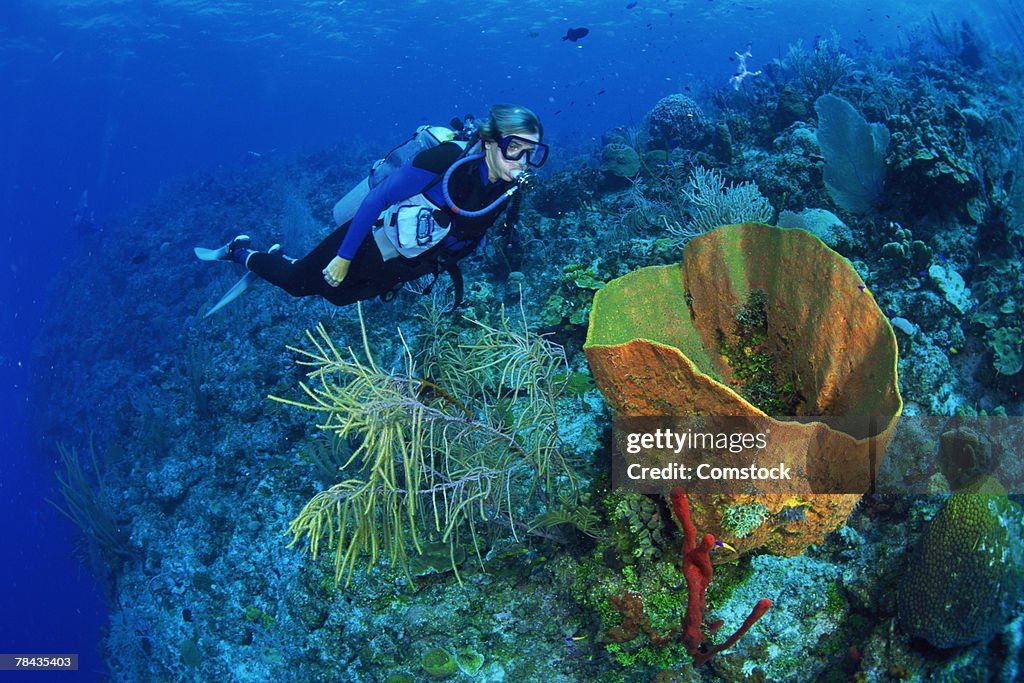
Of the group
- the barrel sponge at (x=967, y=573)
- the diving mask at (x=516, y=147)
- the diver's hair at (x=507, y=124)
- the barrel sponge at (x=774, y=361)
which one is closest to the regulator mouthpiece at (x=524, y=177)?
the diving mask at (x=516, y=147)

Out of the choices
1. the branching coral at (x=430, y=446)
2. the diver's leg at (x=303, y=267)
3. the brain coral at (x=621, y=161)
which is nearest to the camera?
the branching coral at (x=430, y=446)

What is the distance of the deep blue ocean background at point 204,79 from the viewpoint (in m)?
13.2

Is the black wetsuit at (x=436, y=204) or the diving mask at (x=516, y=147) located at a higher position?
the diving mask at (x=516, y=147)

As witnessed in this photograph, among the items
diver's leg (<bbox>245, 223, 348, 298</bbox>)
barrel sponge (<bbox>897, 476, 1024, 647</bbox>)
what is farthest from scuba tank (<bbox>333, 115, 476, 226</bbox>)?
barrel sponge (<bbox>897, 476, 1024, 647</bbox>)

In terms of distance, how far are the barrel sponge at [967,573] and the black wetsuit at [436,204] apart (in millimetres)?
3641

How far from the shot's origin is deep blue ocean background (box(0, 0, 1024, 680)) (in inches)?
518

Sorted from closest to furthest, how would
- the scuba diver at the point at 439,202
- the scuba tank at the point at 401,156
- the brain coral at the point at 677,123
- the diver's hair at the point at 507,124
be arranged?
1. the diver's hair at the point at 507,124
2. the scuba diver at the point at 439,202
3. the scuba tank at the point at 401,156
4. the brain coral at the point at 677,123

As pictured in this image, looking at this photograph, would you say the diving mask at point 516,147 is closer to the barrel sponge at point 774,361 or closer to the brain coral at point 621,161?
the barrel sponge at point 774,361

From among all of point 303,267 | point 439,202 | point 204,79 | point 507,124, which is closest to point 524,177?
point 507,124

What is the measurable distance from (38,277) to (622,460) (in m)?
28.2

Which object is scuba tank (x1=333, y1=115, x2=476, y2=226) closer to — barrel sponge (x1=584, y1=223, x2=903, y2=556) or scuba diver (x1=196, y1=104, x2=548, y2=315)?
scuba diver (x1=196, y1=104, x2=548, y2=315)

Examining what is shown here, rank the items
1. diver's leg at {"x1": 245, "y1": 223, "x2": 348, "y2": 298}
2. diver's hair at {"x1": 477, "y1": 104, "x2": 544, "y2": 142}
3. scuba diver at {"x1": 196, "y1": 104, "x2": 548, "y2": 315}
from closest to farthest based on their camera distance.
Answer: diver's hair at {"x1": 477, "y1": 104, "x2": 544, "y2": 142} < scuba diver at {"x1": 196, "y1": 104, "x2": 548, "y2": 315} < diver's leg at {"x1": 245, "y1": 223, "x2": 348, "y2": 298}

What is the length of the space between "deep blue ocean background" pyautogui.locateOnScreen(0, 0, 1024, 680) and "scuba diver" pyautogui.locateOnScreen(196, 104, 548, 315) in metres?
8.90

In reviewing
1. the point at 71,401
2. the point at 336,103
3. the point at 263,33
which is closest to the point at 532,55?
the point at 336,103
